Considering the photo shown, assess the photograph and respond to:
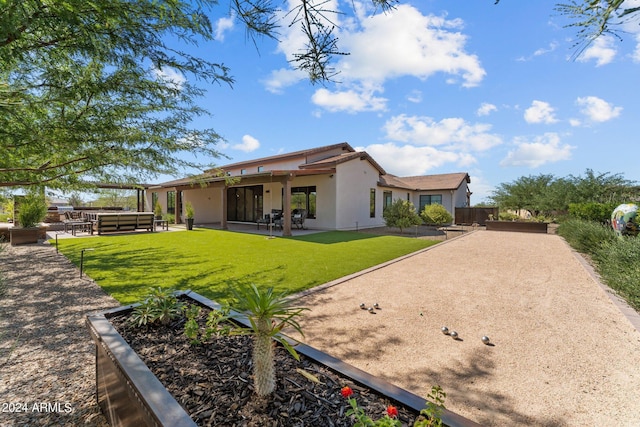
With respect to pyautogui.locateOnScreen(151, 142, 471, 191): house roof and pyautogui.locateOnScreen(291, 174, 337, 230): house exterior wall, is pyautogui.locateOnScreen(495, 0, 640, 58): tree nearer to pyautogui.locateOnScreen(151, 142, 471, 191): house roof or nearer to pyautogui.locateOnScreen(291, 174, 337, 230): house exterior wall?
pyautogui.locateOnScreen(151, 142, 471, 191): house roof

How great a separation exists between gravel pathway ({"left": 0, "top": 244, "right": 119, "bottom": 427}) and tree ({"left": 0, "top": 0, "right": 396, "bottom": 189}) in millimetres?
2368

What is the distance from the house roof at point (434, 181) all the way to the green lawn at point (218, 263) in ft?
47.8

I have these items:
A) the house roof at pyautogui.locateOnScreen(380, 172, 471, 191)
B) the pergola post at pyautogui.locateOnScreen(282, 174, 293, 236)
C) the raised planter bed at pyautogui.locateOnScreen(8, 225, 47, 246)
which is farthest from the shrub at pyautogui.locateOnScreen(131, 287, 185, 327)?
the house roof at pyautogui.locateOnScreen(380, 172, 471, 191)

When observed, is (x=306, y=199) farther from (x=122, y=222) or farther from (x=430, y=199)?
(x=430, y=199)

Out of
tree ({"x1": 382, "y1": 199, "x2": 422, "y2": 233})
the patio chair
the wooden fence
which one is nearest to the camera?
tree ({"x1": 382, "y1": 199, "x2": 422, "y2": 233})

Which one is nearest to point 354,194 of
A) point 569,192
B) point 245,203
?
point 245,203

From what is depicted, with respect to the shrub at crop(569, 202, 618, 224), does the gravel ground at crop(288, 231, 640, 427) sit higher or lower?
lower

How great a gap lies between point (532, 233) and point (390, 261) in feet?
44.8

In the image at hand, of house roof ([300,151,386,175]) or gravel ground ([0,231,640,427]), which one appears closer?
gravel ground ([0,231,640,427])

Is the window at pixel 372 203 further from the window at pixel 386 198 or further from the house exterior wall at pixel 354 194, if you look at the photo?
the window at pixel 386 198

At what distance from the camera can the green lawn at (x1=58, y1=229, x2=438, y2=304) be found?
5457 millimetres

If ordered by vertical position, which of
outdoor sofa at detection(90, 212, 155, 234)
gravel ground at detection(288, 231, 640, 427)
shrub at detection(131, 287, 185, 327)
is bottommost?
gravel ground at detection(288, 231, 640, 427)

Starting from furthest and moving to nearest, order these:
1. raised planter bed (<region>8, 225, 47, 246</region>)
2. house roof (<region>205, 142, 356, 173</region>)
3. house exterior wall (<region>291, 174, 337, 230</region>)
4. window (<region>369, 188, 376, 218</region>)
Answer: window (<region>369, 188, 376, 218</region>) → house roof (<region>205, 142, 356, 173</region>) → house exterior wall (<region>291, 174, 337, 230</region>) → raised planter bed (<region>8, 225, 47, 246</region>)

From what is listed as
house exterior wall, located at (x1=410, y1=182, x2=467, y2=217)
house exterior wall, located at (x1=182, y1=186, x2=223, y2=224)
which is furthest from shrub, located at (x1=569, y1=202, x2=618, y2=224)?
house exterior wall, located at (x1=182, y1=186, x2=223, y2=224)
